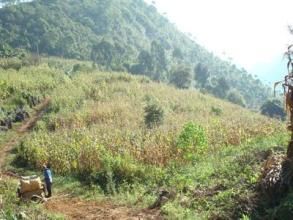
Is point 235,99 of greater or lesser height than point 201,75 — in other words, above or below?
below

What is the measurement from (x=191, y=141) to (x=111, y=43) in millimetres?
65642

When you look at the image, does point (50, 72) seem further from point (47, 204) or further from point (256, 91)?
point (256, 91)

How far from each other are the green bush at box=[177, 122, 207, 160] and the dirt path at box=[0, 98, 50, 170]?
652 centimetres

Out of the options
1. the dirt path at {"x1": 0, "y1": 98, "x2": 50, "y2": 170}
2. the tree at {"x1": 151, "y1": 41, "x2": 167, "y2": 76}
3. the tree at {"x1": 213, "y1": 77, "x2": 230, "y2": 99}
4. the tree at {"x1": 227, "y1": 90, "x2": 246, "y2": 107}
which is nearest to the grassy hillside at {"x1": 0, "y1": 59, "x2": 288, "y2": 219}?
the dirt path at {"x1": 0, "y1": 98, "x2": 50, "y2": 170}

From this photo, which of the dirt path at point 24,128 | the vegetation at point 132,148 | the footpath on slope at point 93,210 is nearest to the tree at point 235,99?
the vegetation at point 132,148

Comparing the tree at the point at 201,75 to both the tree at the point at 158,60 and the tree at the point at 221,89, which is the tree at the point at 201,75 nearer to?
the tree at the point at 158,60

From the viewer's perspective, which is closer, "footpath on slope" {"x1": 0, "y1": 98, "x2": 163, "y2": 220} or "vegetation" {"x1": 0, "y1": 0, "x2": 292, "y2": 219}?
"vegetation" {"x1": 0, "y1": 0, "x2": 292, "y2": 219}

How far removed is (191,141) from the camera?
14453 mm

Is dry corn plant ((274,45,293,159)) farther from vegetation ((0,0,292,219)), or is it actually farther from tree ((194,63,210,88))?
tree ((194,63,210,88))

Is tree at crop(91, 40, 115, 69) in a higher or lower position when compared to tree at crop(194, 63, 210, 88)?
higher

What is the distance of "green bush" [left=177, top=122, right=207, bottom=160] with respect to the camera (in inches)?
570

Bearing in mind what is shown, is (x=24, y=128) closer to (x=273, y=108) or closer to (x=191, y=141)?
(x=191, y=141)

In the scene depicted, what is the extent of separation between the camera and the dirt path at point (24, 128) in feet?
61.9

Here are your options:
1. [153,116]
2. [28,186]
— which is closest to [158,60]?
[153,116]
